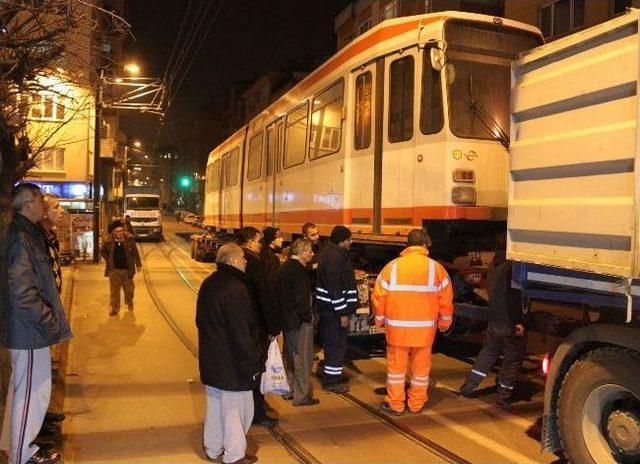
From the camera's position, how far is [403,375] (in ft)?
19.7

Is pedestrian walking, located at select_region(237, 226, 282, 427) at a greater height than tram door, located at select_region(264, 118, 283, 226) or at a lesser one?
lesser

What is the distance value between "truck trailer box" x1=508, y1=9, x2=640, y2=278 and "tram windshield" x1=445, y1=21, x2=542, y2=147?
210 cm

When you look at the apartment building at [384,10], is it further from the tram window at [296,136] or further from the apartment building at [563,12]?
the tram window at [296,136]

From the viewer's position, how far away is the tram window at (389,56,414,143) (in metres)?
7.41

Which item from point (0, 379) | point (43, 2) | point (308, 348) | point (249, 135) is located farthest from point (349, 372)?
point (249, 135)

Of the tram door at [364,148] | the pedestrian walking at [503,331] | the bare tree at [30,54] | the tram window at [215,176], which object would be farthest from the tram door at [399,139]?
the tram window at [215,176]

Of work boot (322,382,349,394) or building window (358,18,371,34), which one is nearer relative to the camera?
work boot (322,382,349,394)

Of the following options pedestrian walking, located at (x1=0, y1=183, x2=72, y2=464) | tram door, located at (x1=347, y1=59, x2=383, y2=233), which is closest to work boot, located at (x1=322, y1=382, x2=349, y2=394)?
tram door, located at (x1=347, y1=59, x2=383, y2=233)

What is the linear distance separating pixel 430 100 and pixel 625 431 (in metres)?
4.25

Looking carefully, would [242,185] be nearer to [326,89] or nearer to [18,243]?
[326,89]

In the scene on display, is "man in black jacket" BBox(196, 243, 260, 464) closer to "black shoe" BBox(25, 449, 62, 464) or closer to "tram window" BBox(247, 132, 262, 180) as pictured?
"black shoe" BBox(25, 449, 62, 464)

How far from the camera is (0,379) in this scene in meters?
4.67

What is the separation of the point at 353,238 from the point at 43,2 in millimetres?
4442

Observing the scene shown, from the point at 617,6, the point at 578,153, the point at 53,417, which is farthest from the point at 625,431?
the point at 617,6
